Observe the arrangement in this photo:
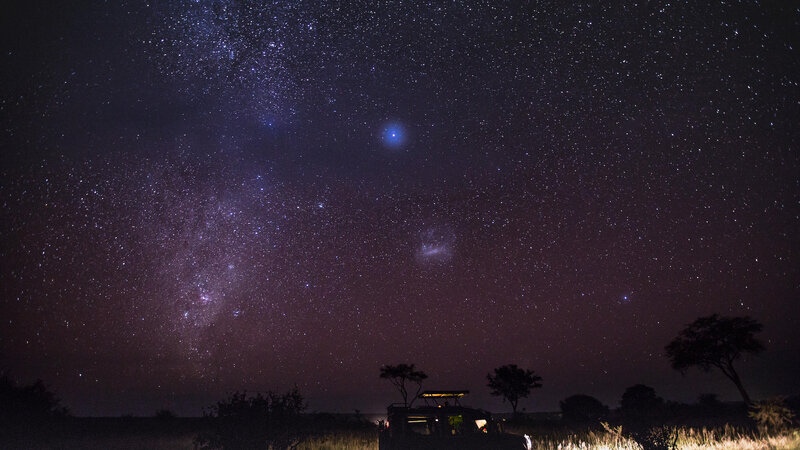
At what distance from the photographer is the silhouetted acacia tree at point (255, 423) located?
1234 cm

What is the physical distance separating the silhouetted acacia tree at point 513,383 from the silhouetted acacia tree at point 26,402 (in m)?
45.8

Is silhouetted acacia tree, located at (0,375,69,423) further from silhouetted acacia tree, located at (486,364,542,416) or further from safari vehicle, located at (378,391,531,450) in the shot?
silhouetted acacia tree, located at (486,364,542,416)

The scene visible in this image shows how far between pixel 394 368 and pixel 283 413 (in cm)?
4084


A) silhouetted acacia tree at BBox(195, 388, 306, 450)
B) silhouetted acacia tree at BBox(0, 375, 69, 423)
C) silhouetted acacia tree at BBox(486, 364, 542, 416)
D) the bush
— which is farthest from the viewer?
silhouetted acacia tree at BBox(486, 364, 542, 416)

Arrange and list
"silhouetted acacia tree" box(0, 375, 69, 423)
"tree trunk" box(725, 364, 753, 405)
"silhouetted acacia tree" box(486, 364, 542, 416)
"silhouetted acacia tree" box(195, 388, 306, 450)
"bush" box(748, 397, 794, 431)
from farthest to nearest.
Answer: "silhouetted acacia tree" box(486, 364, 542, 416) < "tree trunk" box(725, 364, 753, 405) < "silhouetted acacia tree" box(0, 375, 69, 423) < "bush" box(748, 397, 794, 431) < "silhouetted acacia tree" box(195, 388, 306, 450)

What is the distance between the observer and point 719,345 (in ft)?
103

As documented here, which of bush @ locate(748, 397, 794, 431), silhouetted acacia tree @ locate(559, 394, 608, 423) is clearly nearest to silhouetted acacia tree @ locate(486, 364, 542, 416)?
silhouetted acacia tree @ locate(559, 394, 608, 423)

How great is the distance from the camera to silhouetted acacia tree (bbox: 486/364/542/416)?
57156mm

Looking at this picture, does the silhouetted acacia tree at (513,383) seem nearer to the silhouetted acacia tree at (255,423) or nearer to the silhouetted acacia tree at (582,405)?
the silhouetted acacia tree at (582,405)

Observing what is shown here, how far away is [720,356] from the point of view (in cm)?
3127

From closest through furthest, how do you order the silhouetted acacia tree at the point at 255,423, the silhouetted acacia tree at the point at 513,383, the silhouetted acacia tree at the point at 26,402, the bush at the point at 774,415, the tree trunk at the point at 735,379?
the silhouetted acacia tree at the point at 255,423 < the bush at the point at 774,415 < the silhouetted acacia tree at the point at 26,402 < the tree trunk at the point at 735,379 < the silhouetted acacia tree at the point at 513,383

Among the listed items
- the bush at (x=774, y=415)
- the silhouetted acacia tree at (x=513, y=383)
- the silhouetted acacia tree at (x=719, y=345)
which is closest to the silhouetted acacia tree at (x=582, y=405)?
the silhouetted acacia tree at (x=513, y=383)

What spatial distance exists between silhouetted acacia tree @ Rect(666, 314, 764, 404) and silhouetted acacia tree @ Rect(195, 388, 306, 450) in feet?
100

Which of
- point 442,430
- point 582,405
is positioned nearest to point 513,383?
point 582,405
